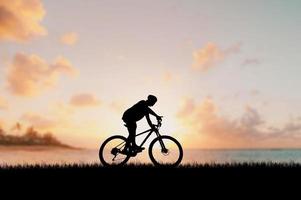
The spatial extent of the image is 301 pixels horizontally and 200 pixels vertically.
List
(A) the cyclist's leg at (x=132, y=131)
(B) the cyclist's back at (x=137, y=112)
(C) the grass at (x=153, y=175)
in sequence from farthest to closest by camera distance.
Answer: (A) the cyclist's leg at (x=132, y=131)
(B) the cyclist's back at (x=137, y=112)
(C) the grass at (x=153, y=175)

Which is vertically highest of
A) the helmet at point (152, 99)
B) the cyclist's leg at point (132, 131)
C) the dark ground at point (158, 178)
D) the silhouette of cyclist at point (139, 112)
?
the helmet at point (152, 99)

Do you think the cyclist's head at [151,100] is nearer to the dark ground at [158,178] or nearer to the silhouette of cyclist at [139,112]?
the silhouette of cyclist at [139,112]

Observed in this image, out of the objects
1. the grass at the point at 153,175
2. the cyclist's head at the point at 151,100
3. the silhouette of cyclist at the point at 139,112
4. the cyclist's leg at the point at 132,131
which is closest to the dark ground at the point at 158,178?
Answer: the grass at the point at 153,175

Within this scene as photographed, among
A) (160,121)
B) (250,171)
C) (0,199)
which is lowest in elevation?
(0,199)

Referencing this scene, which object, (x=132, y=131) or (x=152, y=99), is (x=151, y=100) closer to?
(x=152, y=99)

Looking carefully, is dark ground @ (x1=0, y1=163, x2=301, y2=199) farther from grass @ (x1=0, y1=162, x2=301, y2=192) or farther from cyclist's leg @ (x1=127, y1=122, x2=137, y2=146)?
cyclist's leg @ (x1=127, y1=122, x2=137, y2=146)

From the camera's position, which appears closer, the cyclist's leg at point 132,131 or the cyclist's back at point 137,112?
the cyclist's back at point 137,112

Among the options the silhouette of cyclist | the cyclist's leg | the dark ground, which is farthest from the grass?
the silhouette of cyclist

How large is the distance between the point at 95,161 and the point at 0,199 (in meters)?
7.51

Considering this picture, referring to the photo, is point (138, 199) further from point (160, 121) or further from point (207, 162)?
point (207, 162)

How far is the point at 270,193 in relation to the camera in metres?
13.8

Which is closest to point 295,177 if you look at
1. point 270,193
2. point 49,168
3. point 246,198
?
point 270,193

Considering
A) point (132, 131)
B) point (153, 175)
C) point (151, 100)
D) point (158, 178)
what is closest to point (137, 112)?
point (151, 100)

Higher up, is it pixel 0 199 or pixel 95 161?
Result: pixel 95 161
